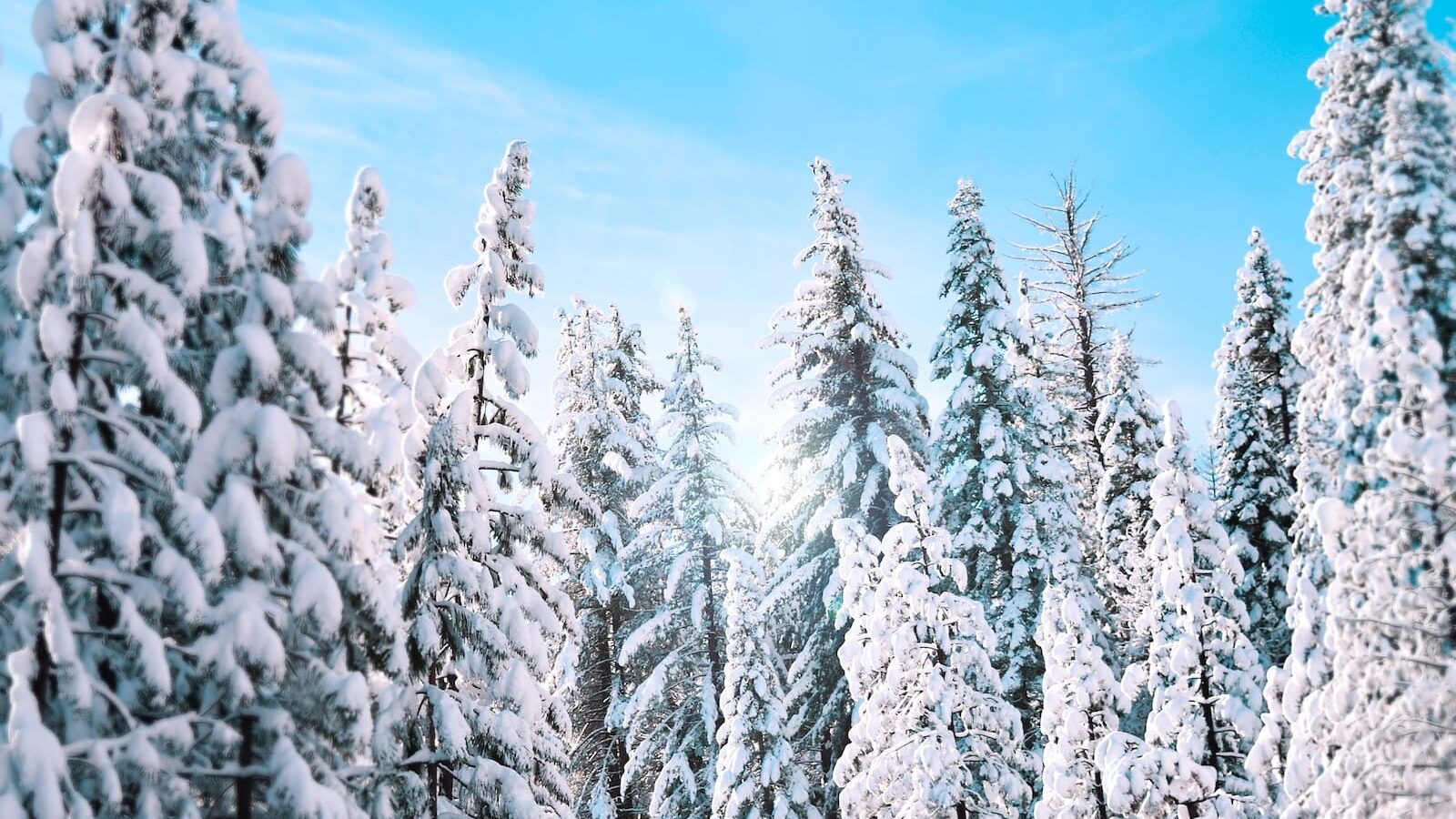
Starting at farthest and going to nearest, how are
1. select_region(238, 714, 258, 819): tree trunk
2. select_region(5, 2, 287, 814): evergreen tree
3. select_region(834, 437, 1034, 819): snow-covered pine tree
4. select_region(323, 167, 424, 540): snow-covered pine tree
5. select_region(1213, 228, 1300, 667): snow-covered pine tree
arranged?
select_region(1213, 228, 1300, 667): snow-covered pine tree → select_region(834, 437, 1034, 819): snow-covered pine tree → select_region(323, 167, 424, 540): snow-covered pine tree → select_region(238, 714, 258, 819): tree trunk → select_region(5, 2, 287, 814): evergreen tree

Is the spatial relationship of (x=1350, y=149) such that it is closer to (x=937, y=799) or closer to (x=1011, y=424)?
(x=937, y=799)

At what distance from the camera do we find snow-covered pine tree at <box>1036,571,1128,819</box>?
1338cm

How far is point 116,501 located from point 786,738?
14124mm

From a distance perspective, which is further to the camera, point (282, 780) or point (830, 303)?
point (830, 303)

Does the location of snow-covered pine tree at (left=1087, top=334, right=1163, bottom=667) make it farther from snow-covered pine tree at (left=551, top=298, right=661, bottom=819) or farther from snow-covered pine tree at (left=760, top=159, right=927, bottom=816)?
snow-covered pine tree at (left=551, top=298, right=661, bottom=819)

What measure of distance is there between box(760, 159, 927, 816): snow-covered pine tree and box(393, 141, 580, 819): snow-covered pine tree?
9.38 metres

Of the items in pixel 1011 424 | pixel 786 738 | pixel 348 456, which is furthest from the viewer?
pixel 1011 424

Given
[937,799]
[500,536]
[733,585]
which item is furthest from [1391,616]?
[733,585]

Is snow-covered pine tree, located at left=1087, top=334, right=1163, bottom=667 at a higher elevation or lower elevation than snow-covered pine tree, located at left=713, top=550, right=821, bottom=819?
higher

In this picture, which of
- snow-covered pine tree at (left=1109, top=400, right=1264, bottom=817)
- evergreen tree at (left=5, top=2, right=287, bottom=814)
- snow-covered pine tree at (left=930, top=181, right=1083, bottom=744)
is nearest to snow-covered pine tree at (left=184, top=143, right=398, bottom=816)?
evergreen tree at (left=5, top=2, right=287, bottom=814)

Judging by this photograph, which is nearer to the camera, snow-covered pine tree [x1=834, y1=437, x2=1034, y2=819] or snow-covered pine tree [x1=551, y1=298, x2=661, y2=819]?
snow-covered pine tree [x1=834, y1=437, x2=1034, y2=819]

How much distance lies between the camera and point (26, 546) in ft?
22.1

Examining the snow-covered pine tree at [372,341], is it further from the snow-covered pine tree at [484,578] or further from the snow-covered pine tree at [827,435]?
the snow-covered pine tree at [827,435]

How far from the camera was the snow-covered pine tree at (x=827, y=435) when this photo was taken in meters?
Answer: 21.2
